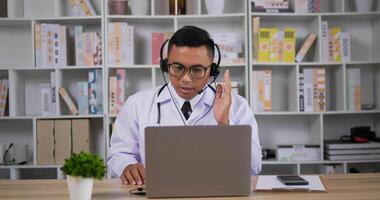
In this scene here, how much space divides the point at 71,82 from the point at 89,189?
7.61ft

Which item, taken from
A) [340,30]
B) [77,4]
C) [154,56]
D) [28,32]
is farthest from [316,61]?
[28,32]

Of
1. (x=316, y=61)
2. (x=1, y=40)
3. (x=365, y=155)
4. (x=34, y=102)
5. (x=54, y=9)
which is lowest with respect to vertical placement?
(x=365, y=155)

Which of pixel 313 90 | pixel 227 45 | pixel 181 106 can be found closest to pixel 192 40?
pixel 181 106

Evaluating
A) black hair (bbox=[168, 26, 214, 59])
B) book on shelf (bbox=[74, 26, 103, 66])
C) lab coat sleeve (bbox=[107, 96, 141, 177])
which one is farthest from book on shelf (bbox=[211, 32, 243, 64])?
black hair (bbox=[168, 26, 214, 59])

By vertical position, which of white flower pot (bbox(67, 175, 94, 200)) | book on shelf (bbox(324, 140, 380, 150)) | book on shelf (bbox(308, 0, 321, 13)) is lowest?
book on shelf (bbox(324, 140, 380, 150))

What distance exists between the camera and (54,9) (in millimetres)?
3307

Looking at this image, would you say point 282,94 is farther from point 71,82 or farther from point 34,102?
point 34,102

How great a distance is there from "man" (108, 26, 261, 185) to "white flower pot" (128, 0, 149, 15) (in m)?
1.21

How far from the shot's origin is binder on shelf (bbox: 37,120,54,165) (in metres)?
3.13

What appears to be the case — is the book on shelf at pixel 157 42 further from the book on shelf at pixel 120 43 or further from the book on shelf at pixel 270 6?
the book on shelf at pixel 270 6

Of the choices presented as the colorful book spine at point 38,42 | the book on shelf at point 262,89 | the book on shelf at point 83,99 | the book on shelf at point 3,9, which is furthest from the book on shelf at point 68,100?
the book on shelf at point 262,89

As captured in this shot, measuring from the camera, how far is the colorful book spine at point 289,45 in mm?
3145

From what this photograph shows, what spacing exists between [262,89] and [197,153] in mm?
1977

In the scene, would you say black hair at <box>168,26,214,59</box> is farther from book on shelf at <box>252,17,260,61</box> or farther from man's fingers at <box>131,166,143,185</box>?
book on shelf at <box>252,17,260,61</box>
